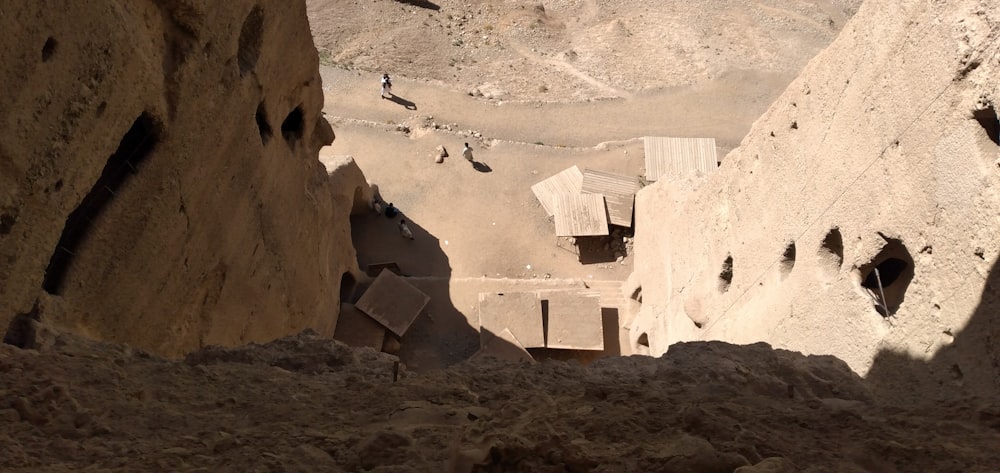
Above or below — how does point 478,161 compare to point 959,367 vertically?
above

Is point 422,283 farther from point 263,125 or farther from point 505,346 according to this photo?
point 263,125

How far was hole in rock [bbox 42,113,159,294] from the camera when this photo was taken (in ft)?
15.4

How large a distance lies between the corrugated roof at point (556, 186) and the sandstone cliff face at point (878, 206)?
217 inches

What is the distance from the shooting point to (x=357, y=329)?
38.1 ft

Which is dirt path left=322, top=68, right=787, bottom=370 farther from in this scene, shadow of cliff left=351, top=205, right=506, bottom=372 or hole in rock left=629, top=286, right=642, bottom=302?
hole in rock left=629, top=286, right=642, bottom=302

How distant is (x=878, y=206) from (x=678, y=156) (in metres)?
9.77

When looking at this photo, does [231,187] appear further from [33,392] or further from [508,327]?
[508,327]

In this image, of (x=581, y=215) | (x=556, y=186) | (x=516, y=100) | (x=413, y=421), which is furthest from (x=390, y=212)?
(x=413, y=421)

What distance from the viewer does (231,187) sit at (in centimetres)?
687

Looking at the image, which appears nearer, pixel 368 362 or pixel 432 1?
pixel 368 362

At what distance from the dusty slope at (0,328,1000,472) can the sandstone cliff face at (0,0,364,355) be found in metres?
0.87

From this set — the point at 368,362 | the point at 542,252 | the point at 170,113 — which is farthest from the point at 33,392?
the point at 542,252

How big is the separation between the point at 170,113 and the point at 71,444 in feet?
10.6

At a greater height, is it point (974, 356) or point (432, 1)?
point (432, 1)
